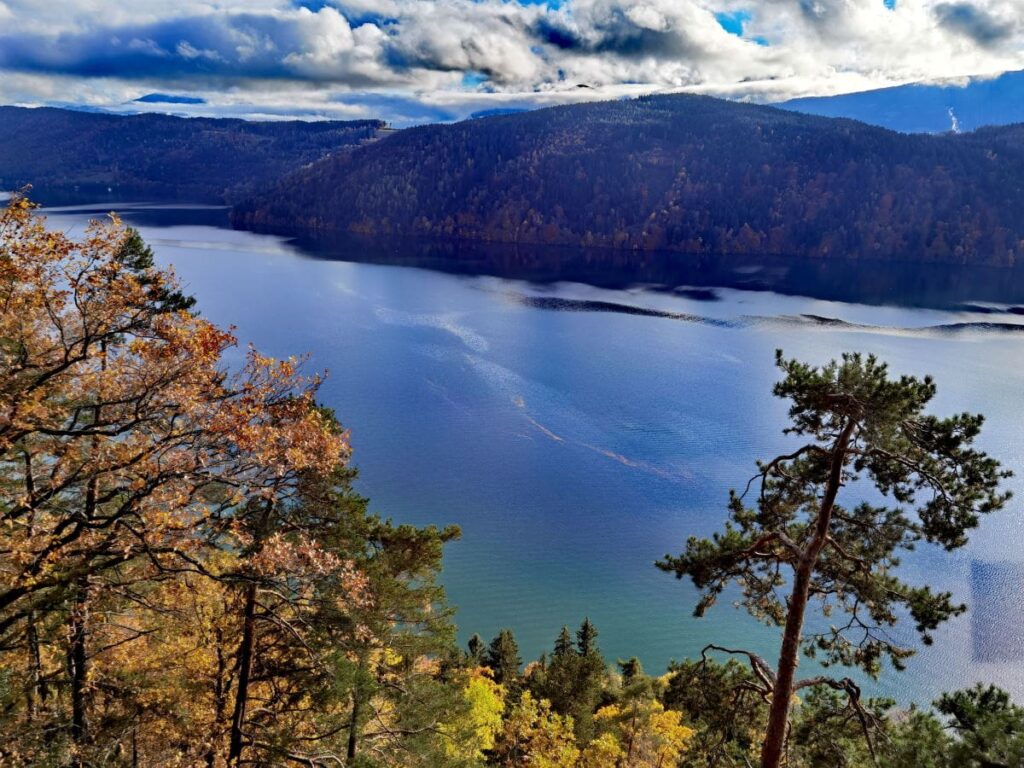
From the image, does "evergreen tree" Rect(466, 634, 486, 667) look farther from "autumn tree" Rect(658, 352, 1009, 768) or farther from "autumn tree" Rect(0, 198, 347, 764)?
"autumn tree" Rect(0, 198, 347, 764)

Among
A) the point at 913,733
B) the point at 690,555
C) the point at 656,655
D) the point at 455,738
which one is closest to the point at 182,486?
the point at 690,555

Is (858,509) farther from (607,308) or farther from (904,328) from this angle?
(607,308)

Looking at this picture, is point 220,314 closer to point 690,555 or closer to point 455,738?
point 455,738

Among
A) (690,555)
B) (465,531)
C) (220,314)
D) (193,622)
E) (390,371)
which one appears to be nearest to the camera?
(690,555)

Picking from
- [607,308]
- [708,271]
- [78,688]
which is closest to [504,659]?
[78,688]

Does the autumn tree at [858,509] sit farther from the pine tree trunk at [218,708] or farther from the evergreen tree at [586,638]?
the evergreen tree at [586,638]

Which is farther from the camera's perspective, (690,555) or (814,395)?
(690,555)
